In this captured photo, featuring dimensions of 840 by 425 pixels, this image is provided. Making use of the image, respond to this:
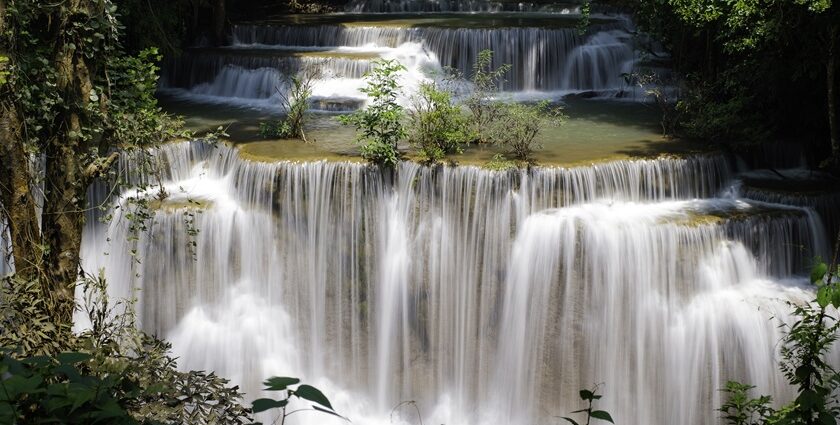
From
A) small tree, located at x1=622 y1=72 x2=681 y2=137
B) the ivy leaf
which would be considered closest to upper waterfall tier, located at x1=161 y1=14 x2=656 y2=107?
small tree, located at x1=622 y1=72 x2=681 y2=137

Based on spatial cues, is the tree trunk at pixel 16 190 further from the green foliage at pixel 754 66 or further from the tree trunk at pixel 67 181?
the green foliage at pixel 754 66

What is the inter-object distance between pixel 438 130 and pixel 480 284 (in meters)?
2.10

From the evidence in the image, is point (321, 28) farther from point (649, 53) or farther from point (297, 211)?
point (297, 211)

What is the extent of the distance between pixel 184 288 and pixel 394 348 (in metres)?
2.99

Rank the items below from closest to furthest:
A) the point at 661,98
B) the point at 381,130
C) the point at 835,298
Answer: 1. the point at 835,298
2. the point at 381,130
3. the point at 661,98

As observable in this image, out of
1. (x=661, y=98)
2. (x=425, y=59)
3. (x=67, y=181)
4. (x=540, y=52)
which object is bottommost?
(x=67, y=181)

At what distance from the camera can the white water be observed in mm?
10234

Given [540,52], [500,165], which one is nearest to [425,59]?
[540,52]

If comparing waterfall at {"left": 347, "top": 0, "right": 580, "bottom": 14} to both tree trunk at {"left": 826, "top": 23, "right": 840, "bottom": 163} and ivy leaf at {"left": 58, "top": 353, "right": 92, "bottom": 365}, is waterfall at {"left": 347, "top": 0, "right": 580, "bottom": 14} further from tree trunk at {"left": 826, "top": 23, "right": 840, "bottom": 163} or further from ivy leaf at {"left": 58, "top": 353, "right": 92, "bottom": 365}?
ivy leaf at {"left": 58, "top": 353, "right": 92, "bottom": 365}

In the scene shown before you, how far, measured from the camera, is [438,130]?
37.0 ft

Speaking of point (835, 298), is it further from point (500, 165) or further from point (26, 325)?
point (500, 165)

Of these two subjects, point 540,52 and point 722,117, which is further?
point 540,52

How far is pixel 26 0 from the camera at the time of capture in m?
7.21

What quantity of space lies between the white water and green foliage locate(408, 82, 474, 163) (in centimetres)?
33
